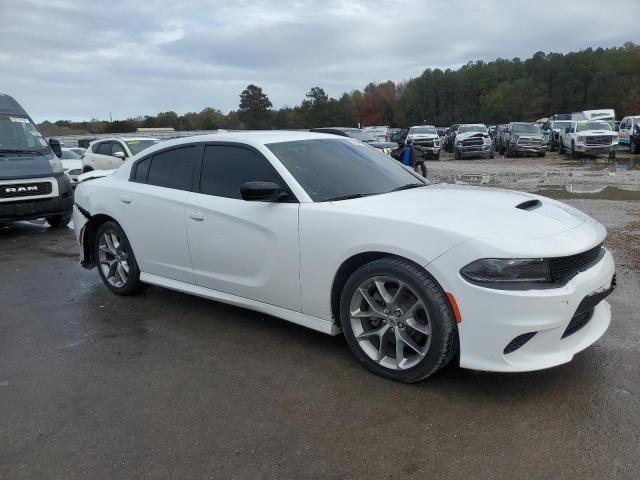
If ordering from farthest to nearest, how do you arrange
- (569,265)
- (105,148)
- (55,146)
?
(105,148) < (55,146) < (569,265)

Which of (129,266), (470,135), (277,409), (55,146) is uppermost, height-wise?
(55,146)

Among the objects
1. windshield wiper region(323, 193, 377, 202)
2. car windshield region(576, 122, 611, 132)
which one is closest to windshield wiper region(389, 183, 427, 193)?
windshield wiper region(323, 193, 377, 202)

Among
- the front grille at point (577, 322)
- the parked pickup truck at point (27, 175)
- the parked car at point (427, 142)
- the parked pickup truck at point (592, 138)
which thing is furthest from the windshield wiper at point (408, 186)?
the parked car at point (427, 142)

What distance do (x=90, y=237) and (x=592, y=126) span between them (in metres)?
26.2

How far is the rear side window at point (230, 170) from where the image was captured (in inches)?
165

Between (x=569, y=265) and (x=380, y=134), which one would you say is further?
(x=380, y=134)

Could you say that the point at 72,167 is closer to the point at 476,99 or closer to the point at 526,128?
the point at 526,128

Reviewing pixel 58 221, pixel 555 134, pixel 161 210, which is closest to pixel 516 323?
pixel 161 210

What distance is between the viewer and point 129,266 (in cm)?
529

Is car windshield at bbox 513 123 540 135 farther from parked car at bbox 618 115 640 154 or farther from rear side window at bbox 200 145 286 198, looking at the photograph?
rear side window at bbox 200 145 286 198

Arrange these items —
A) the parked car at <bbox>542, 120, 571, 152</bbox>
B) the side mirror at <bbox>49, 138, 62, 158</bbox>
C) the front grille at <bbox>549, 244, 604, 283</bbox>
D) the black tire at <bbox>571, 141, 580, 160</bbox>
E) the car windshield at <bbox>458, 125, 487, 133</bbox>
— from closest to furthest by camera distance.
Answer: the front grille at <bbox>549, 244, 604, 283</bbox>
the side mirror at <bbox>49, 138, 62, 158</bbox>
the black tire at <bbox>571, 141, 580, 160</bbox>
the car windshield at <bbox>458, 125, 487, 133</bbox>
the parked car at <bbox>542, 120, 571, 152</bbox>

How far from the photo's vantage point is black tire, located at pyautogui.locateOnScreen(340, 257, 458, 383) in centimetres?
314

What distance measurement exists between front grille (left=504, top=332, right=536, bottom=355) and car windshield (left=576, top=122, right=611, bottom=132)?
85.9 feet

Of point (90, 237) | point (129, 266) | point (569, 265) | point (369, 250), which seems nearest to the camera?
point (569, 265)
